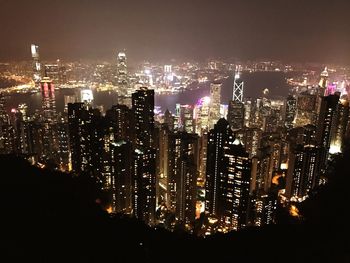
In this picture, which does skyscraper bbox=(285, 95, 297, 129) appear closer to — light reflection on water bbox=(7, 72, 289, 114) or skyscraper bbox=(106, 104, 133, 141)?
light reflection on water bbox=(7, 72, 289, 114)

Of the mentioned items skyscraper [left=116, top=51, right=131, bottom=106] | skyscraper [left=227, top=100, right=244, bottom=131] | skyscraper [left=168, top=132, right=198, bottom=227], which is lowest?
skyscraper [left=168, top=132, right=198, bottom=227]

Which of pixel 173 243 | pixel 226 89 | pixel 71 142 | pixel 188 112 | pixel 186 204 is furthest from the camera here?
pixel 226 89

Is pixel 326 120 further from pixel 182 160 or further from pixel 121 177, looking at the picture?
pixel 121 177

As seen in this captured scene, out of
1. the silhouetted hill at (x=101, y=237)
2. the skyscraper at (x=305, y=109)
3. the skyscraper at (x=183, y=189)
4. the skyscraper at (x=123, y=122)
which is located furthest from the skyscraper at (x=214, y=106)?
the silhouetted hill at (x=101, y=237)

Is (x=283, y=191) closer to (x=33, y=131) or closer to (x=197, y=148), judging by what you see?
(x=197, y=148)

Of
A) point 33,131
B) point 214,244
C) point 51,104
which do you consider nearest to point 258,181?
point 214,244

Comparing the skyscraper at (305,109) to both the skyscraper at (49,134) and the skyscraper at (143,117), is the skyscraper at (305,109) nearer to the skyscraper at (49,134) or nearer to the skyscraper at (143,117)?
the skyscraper at (143,117)

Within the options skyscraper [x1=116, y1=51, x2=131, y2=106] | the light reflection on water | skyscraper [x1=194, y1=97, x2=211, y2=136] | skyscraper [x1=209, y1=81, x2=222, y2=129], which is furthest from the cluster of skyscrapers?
skyscraper [x1=116, y1=51, x2=131, y2=106]
